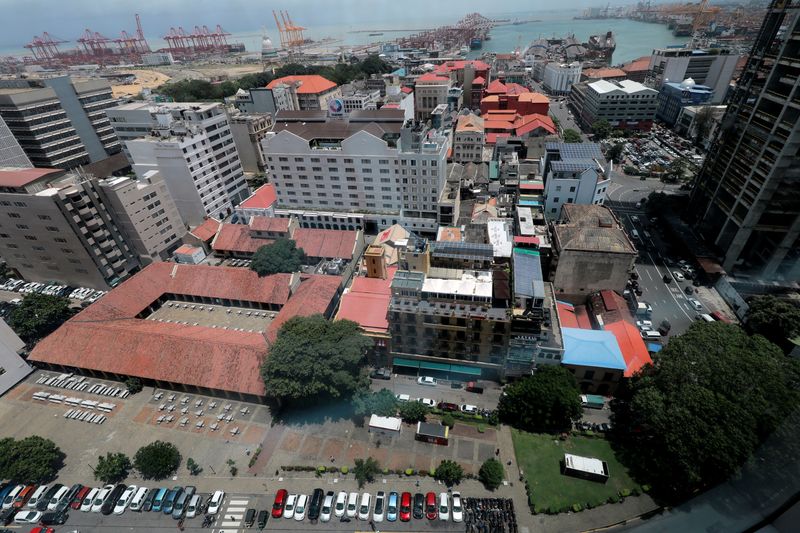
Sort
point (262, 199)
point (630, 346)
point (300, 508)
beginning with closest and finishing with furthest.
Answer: point (300, 508) < point (630, 346) < point (262, 199)

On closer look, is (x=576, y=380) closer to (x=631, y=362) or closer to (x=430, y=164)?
(x=631, y=362)

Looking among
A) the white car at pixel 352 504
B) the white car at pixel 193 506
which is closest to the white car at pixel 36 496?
the white car at pixel 193 506

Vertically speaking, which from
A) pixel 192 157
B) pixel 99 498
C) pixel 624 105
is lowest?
pixel 99 498

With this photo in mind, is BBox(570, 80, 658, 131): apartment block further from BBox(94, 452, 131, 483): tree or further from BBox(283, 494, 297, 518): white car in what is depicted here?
BBox(94, 452, 131, 483): tree

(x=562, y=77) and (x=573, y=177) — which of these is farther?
(x=562, y=77)

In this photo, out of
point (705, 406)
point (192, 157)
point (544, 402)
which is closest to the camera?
point (705, 406)

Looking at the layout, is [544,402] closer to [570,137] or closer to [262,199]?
[262,199]

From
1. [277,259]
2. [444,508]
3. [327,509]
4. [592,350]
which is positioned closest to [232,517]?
[327,509]
